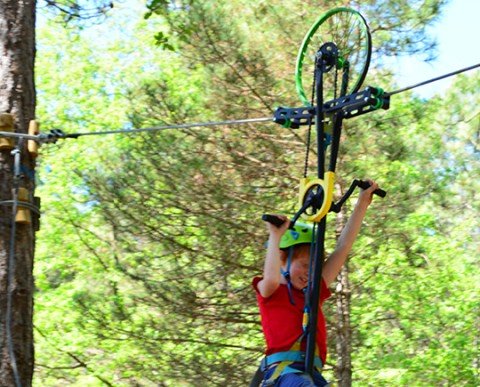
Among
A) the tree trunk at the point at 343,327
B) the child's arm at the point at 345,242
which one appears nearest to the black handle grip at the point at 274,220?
the child's arm at the point at 345,242

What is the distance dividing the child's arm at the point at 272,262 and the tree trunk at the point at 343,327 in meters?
4.98

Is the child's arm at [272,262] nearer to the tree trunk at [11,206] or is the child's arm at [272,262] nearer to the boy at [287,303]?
the boy at [287,303]

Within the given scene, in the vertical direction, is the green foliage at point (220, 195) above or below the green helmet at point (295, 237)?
above

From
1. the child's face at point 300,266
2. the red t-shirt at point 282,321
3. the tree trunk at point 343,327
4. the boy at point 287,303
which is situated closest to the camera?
the boy at point 287,303

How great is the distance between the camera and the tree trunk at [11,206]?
145 inches

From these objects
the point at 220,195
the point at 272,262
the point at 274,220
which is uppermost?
the point at 220,195

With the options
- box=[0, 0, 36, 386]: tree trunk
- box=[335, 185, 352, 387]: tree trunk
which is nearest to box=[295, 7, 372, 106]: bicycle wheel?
box=[0, 0, 36, 386]: tree trunk

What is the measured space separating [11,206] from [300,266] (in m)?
1.38

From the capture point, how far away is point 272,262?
3.14 meters

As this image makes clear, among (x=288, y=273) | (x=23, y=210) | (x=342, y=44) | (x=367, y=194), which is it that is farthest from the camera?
(x=342, y=44)

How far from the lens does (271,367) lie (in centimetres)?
325

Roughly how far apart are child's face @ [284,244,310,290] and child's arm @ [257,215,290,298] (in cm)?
16

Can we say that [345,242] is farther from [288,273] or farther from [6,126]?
[6,126]

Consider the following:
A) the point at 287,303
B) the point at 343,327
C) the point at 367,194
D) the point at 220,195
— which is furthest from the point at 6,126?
the point at 343,327
